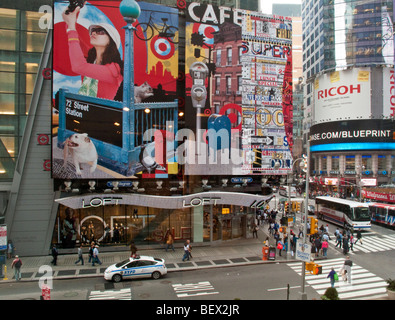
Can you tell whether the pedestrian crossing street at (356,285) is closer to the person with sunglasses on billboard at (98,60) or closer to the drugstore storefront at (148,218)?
the drugstore storefront at (148,218)

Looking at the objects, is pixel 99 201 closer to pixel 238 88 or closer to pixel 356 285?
pixel 238 88

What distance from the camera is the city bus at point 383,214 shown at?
125 feet

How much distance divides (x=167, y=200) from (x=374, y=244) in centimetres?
1924

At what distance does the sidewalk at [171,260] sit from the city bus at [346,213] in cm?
1106

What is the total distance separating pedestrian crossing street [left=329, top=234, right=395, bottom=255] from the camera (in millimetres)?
29109

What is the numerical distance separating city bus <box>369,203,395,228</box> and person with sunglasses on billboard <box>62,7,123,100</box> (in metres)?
32.2

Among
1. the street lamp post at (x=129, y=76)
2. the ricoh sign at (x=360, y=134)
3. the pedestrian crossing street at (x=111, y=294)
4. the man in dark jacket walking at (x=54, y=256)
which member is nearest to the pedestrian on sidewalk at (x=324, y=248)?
the pedestrian crossing street at (x=111, y=294)

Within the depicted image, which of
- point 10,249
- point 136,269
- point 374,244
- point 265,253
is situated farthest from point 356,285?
point 10,249

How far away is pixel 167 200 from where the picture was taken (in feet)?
90.7

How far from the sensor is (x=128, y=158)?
28062 millimetres

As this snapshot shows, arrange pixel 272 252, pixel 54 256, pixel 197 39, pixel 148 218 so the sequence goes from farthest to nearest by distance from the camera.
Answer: pixel 197 39
pixel 148 218
pixel 272 252
pixel 54 256

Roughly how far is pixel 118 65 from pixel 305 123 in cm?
8032
